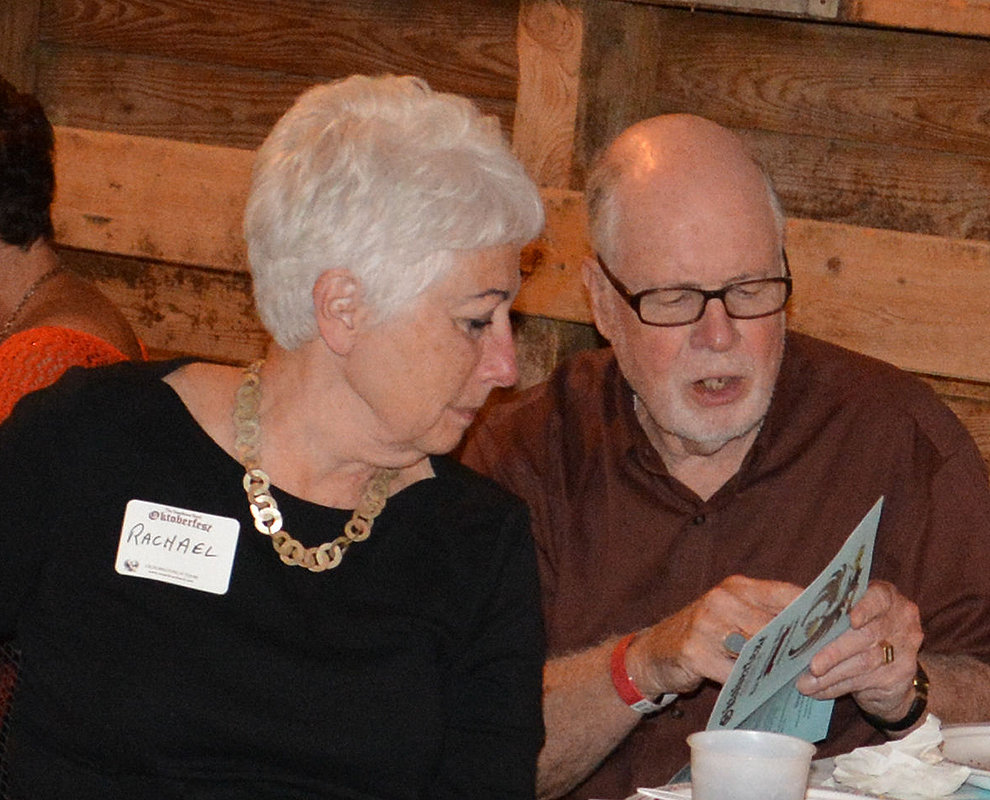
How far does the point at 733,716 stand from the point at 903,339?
→ 1.60m

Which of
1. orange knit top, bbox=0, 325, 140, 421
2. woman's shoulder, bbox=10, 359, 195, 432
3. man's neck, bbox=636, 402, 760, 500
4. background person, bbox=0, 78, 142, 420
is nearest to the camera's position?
woman's shoulder, bbox=10, 359, 195, 432

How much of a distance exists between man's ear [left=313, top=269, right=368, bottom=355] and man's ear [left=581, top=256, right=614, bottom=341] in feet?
2.57

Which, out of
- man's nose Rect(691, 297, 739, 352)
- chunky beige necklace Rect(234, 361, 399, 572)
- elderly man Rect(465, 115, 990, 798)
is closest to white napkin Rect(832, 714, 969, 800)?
elderly man Rect(465, 115, 990, 798)

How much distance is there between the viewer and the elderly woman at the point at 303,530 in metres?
1.86

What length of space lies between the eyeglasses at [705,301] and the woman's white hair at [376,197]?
1.79 feet

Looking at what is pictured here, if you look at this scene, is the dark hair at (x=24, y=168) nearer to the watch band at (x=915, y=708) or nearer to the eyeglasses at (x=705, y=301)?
the eyeglasses at (x=705, y=301)

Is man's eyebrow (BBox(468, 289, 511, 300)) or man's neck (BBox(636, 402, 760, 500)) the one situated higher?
man's eyebrow (BBox(468, 289, 511, 300))

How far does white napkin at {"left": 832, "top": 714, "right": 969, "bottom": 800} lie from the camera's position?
1.72 m

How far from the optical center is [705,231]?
95.0 inches

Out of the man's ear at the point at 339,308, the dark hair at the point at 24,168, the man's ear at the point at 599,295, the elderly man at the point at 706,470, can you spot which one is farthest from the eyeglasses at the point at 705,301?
the dark hair at the point at 24,168

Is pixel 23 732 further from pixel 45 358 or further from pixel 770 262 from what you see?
pixel 770 262

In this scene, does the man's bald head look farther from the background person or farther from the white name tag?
the background person

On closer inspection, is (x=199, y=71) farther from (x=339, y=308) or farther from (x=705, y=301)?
(x=339, y=308)

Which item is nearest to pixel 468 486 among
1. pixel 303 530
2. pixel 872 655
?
pixel 303 530
